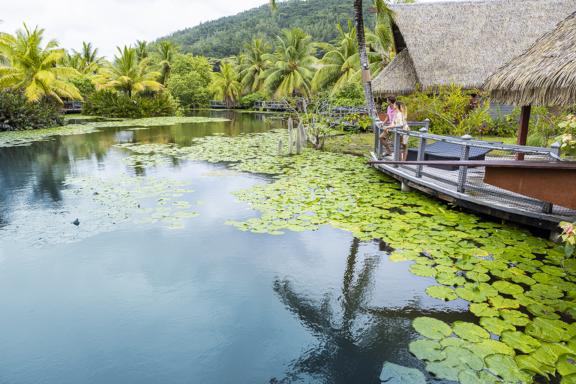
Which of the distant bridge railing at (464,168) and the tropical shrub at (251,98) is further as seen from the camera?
the tropical shrub at (251,98)

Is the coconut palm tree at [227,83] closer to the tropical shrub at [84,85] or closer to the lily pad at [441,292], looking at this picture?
the tropical shrub at [84,85]

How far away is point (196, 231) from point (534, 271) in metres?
4.44

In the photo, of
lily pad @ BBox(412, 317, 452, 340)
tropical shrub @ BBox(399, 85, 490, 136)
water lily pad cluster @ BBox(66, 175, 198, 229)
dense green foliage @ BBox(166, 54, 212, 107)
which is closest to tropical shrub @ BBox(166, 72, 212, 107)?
dense green foliage @ BBox(166, 54, 212, 107)

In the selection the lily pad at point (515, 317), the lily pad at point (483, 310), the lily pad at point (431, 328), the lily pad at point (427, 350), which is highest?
the lily pad at point (515, 317)

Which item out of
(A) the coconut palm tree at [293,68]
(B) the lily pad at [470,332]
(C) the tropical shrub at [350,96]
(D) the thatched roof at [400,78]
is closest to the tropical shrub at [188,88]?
(A) the coconut palm tree at [293,68]

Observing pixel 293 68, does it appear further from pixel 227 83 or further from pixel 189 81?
pixel 189 81

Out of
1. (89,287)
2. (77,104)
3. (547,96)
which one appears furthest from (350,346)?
(77,104)

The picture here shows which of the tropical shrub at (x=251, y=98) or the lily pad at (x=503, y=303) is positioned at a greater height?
the tropical shrub at (x=251, y=98)

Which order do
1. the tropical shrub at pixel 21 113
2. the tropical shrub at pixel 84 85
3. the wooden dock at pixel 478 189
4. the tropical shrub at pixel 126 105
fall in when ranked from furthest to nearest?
the tropical shrub at pixel 84 85 < the tropical shrub at pixel 126 105 < the tropical shrub at pixel 21 113 < the wooden dock at pixel 478 189

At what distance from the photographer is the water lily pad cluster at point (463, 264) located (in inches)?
116

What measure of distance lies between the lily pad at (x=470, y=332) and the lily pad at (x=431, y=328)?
8 cm

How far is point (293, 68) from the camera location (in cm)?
3000

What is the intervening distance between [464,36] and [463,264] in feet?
39.5

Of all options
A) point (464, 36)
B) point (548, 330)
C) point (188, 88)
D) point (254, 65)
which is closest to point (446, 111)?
point (464, 36)
